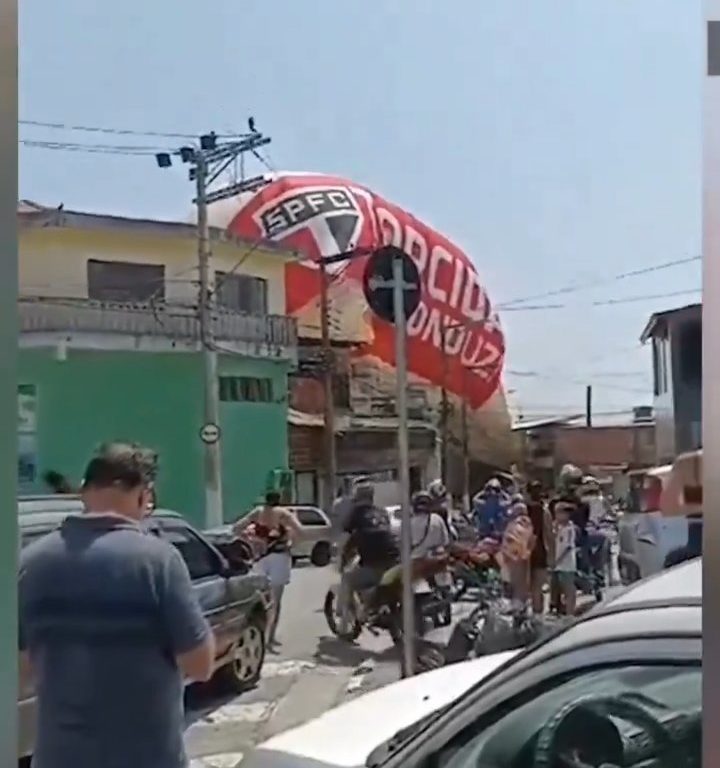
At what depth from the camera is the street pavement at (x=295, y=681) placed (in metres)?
1.64

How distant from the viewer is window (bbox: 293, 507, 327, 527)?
1655mm

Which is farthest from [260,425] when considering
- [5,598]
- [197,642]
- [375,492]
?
[5,598]

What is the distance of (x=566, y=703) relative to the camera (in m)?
1.74

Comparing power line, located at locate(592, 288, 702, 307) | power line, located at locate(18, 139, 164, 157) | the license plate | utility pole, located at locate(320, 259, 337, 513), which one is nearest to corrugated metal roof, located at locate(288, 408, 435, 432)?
utility pole, located at locate(320, 259, 337, 513)

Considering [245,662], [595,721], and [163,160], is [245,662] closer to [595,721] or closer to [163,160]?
Result: [595,721]

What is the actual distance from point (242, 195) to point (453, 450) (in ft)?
1.62

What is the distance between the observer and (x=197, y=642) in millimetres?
1631

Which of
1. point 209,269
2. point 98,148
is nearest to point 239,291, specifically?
point 209,269

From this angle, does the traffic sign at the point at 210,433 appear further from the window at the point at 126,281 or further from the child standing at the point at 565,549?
the child standing at the point at 565,549

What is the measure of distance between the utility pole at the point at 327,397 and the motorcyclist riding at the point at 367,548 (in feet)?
Answer: 0.16

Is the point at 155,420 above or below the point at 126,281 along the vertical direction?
below

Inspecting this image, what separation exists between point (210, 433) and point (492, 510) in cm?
44

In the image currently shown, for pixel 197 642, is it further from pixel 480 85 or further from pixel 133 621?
pixel 480 85

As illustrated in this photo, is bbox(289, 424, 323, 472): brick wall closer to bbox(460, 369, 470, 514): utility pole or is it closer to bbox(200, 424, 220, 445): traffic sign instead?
bbox(200, 424, 220, 445): traffic sign
